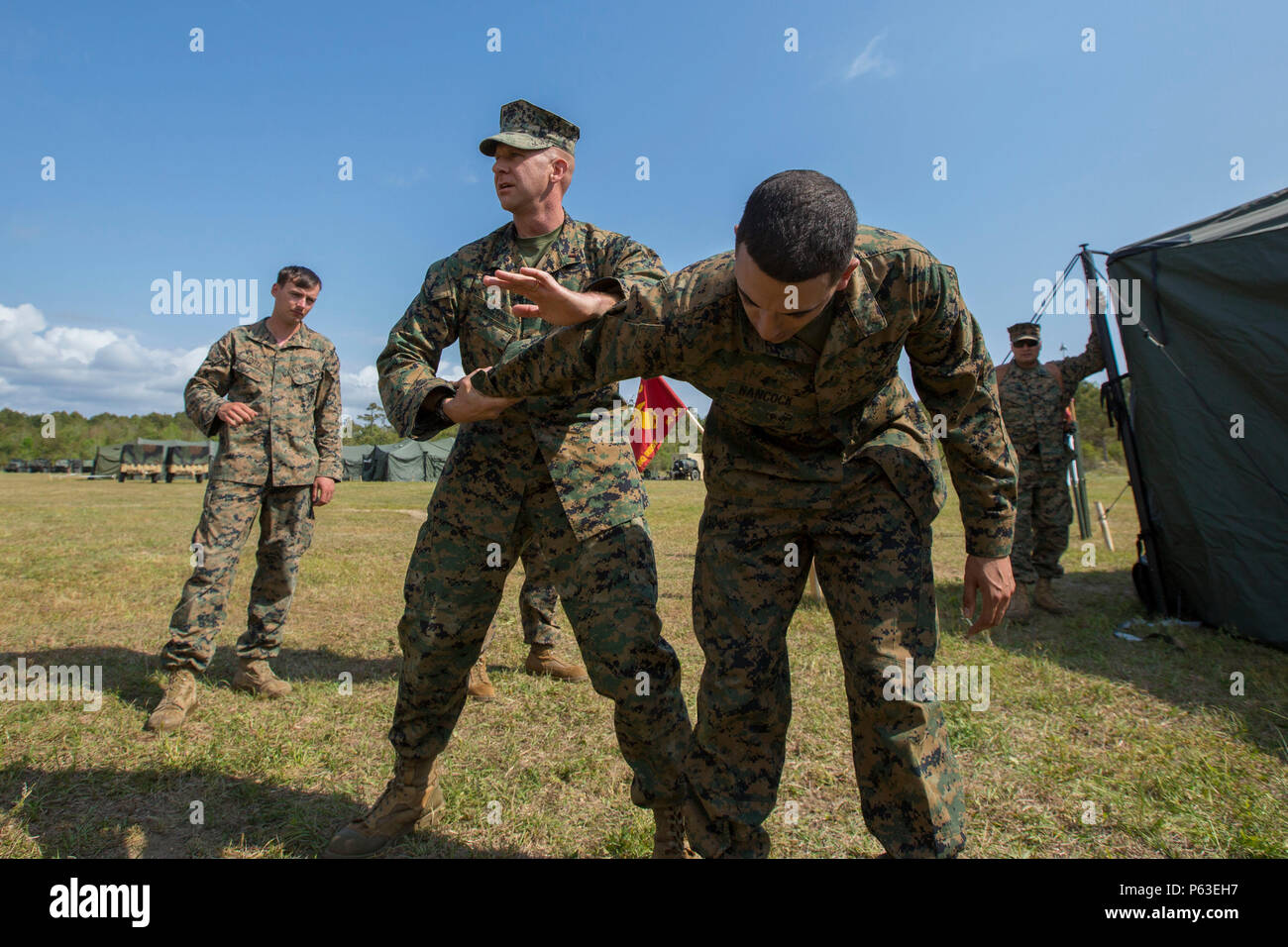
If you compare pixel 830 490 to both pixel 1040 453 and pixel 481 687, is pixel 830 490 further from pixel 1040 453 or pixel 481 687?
pixel 1040 453

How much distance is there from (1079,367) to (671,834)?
6319 mm

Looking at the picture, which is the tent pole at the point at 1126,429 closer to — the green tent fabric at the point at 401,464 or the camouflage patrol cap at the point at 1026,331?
the camouflage patrol cap at the point at 1026,331

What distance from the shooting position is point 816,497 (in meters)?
2.25

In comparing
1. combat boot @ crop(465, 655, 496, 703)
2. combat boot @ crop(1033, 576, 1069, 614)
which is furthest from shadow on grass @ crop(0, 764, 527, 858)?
combat boot @ crop(1033, 576, 1069, 614)

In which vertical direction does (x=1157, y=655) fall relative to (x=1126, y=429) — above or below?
below

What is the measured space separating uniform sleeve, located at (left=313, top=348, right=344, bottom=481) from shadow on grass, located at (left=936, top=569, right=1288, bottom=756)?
465 cm

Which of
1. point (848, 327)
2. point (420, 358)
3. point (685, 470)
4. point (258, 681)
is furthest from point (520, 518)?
point (685, 470)

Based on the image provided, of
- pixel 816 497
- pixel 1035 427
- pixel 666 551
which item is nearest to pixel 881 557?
pixel 816 497

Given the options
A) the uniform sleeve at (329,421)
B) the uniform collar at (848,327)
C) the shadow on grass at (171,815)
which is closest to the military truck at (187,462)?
the uniform sleeve at (329,421)

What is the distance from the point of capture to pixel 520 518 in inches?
105

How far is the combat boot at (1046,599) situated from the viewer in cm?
662

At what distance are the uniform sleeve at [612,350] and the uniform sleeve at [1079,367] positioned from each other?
6158 millimetres
